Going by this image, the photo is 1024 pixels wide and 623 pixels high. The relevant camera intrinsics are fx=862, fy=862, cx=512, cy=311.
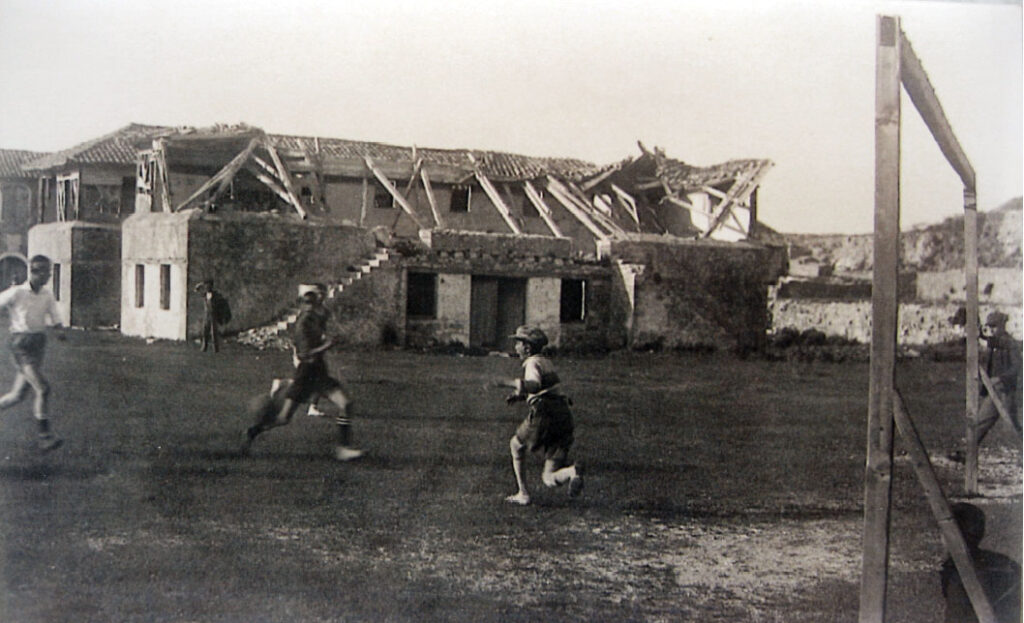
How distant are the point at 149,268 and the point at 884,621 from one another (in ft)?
14.0

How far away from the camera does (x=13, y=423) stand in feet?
13.7

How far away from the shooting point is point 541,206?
594 centimetres

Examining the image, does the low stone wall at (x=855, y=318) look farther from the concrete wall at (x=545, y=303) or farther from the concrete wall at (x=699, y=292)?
the concrete wall at (x=545, y=303)

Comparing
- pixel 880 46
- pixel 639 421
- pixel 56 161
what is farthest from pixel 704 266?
pixel 56 161

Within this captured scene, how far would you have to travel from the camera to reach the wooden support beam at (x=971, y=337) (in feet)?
16.1

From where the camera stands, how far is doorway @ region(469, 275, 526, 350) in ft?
17.7

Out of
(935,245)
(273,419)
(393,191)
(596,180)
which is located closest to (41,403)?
(273,419)

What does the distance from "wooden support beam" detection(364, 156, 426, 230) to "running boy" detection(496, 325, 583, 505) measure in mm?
1384

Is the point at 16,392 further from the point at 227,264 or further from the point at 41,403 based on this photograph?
the point at 227,264

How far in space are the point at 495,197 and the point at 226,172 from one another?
5.41 feet

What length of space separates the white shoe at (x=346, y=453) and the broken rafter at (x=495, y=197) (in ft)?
6.10

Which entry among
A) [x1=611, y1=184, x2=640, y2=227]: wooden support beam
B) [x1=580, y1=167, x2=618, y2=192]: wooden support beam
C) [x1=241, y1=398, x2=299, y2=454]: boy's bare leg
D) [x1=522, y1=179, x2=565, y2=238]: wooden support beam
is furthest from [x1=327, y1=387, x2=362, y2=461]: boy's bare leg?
[x1=611, y1=184, x2=640, y2=227]: wooden support beam

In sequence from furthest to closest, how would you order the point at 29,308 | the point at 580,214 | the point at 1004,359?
the point at 580,214, the point at 1004,359, the point at 29,308

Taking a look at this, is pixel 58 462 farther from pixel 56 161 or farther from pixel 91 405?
pixel 56 161
